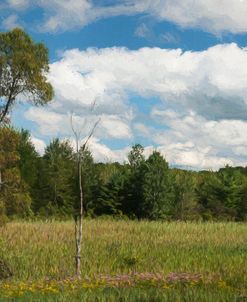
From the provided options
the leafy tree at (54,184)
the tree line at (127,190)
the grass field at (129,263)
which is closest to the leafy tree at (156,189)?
the tree line at (127,190)

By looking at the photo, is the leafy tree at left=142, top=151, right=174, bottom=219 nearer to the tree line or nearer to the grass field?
the tree line

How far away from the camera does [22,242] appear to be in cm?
1950

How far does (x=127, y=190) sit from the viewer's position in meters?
44.1

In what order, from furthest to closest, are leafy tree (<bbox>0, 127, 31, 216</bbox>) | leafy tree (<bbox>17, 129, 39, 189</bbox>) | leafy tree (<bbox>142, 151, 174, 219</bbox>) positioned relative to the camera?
leafy tree (<bbox>17, 129, 39, 189</bbox>) < leafy tree (<bbox>142, 151, 174, 219</bbox>) < leafy tree (<bbox>0, 127, 31, 216</bbox>)

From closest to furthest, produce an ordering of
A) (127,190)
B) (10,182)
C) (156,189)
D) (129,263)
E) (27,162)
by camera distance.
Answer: (129,263)
(10,182)
(156,189)
(127,190)
(27,162)

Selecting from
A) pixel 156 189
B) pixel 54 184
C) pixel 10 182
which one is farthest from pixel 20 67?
pixel 54 184

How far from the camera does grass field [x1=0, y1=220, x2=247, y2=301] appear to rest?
8.04 m

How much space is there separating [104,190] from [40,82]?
90.7 ft

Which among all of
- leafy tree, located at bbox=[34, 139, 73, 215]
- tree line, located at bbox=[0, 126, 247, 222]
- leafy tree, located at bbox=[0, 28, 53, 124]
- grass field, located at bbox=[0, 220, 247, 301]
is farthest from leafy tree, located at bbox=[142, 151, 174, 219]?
leafy tree, located at bbox=[0, 28, 53, 124]

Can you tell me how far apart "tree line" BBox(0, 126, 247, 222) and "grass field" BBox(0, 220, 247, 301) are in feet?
40.3

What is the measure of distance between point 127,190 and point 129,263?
29243 millimetres

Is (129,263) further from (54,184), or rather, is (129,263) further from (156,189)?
(54,184)


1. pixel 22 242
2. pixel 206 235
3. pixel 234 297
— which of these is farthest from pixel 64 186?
pixel 234 297

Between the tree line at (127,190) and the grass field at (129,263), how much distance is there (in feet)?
40.3
